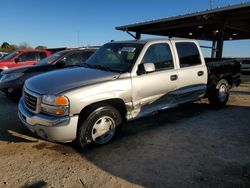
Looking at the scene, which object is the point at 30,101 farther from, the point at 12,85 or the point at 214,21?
the point at 214,21

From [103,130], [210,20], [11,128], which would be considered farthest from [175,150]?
[210,20]

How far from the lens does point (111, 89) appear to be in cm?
413

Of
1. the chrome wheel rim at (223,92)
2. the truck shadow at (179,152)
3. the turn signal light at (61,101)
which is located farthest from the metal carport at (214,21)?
the turn signal light at (61,101)

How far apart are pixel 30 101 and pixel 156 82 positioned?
225 centimetres

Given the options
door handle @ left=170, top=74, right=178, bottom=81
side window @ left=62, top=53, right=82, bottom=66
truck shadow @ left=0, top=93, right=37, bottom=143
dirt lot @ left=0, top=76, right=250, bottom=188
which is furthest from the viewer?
side window @ left=62, top=53, right=82, bottom=66

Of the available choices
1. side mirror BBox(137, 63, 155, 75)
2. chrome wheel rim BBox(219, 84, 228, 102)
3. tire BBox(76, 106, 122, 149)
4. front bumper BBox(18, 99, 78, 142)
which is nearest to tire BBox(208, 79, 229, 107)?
chrome wheel rim BBox(219, 84, 228, 102)

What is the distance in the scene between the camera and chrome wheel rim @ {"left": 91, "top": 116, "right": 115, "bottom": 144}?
4133 mm

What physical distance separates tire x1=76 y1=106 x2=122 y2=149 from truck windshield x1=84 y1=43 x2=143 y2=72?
0.84m

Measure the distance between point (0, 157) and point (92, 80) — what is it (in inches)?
71.5

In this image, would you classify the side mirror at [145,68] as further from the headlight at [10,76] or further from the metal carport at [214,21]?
the metal carport at [214,21]

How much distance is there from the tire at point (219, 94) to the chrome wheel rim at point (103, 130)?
3443 mm

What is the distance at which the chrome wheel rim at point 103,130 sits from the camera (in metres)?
4.13

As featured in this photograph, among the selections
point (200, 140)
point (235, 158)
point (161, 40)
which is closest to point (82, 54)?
point (161, 40)

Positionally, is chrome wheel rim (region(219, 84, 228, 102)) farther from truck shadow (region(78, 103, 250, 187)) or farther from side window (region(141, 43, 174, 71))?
side window (region(141, 43, 174, 71))
